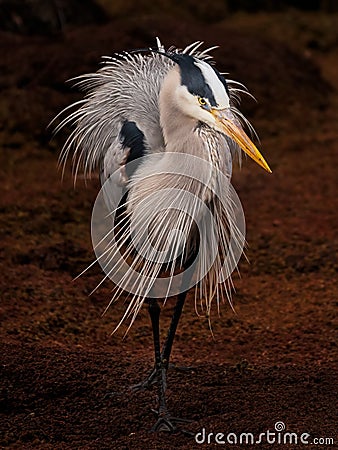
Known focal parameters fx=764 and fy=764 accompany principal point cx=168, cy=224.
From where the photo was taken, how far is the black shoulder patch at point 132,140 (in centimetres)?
286

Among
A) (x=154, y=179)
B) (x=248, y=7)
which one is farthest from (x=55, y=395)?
(x=248, y=7)

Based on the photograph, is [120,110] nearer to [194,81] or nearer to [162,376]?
[194,81]

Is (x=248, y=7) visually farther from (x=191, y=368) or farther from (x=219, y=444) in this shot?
(x=219, y=444)

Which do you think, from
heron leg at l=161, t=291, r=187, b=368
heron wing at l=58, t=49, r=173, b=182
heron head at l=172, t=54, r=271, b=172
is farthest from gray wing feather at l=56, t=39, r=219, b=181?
heron leg at l=161, t=291, r=187, b=368

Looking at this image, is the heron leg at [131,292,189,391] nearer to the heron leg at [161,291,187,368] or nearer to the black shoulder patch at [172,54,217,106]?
the heron leg at [161,291,187,368]

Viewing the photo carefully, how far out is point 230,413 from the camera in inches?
110

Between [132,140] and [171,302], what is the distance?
1309mm

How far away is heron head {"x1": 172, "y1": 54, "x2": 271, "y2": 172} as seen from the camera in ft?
8.15

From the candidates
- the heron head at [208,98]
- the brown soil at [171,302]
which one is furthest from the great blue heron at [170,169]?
the brown soil at [171,302]

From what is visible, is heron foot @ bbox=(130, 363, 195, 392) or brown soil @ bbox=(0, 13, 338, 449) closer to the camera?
brown soil @ bbox=(0, 13, 338, 449)

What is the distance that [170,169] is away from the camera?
269 centimetres

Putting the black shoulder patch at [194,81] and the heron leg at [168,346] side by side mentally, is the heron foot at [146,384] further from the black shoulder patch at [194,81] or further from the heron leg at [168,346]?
the black shoulder patch at [194,81]

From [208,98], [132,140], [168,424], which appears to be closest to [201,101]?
[208,98]

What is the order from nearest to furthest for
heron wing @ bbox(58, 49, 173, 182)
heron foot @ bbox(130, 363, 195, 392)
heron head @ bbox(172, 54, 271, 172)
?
heron head @ bbox(172, 54, 271, 172)
heron wing @ bbox(58, 49, 173, 182)
heron foot @ bbox(130, 363, 195, 392)
